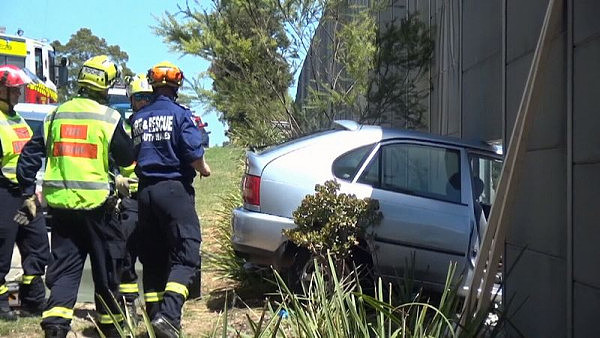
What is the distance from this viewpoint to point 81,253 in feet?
17.7

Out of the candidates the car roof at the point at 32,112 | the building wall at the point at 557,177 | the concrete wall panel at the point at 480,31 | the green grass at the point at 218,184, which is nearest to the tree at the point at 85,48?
the green grass at the point at 218,184

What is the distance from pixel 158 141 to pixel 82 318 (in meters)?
1.72

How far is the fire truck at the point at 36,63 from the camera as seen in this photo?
15.4 m

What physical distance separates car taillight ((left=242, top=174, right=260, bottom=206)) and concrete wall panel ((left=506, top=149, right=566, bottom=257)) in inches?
83.3

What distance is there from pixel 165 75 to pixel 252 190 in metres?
1.23

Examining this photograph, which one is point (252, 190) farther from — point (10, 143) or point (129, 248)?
point (10, 143)

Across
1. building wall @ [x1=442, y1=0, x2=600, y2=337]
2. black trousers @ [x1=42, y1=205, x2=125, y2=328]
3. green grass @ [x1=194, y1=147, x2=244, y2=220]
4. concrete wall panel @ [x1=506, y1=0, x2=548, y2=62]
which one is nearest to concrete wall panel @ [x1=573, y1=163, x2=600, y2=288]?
building wall @ [x1=442, y1=0, x2=600, y2=337]

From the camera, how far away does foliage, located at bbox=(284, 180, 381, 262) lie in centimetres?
604

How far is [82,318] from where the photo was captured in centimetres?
635

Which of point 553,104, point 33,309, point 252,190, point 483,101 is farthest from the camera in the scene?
point 483,101

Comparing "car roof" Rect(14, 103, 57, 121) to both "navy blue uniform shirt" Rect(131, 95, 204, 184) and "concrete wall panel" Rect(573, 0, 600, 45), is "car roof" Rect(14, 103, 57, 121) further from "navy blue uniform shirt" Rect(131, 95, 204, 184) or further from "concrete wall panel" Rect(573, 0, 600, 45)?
"concrete wall panel" Rect(573, 0, 600, 45)

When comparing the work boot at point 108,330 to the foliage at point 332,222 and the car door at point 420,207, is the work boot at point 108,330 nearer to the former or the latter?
the foliage at point 332,222

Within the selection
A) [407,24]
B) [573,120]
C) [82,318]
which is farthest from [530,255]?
[407,24]

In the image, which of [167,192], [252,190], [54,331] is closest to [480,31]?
[252,190]
